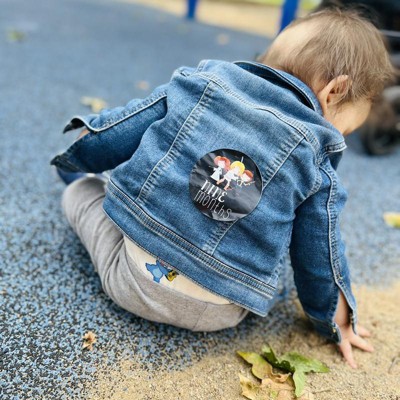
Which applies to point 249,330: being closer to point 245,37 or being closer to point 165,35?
point 165,35

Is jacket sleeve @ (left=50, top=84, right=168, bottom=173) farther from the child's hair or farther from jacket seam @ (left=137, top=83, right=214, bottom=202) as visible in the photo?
the child's hair

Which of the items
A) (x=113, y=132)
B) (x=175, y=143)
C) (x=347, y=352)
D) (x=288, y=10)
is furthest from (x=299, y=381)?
(x=288, y=10)

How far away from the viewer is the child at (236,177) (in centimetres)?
87

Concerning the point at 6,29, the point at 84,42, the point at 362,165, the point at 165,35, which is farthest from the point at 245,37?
the point at 362,165

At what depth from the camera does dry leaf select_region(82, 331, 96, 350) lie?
95 cm

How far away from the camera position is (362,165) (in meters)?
2.09

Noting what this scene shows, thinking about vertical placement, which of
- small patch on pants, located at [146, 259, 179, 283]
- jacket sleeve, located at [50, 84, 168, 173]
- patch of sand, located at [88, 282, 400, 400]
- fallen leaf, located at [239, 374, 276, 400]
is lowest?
patch of sand, located at [88, 282, 400, 400]

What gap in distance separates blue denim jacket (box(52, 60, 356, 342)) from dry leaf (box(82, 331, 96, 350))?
0.23 m

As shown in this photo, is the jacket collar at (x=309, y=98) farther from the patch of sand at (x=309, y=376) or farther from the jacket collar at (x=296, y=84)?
the patch of sand at (x=309, y=376)

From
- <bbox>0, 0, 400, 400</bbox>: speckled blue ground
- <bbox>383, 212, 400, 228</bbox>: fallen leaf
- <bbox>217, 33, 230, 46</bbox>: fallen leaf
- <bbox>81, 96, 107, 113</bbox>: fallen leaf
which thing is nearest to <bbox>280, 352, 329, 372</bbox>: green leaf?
<bbox>0, 0, 400, 400</bbox>: speckled blue ground

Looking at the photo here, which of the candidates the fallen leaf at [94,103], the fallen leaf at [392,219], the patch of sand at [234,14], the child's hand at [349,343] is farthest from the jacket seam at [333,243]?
the patch of sand at [234,14]

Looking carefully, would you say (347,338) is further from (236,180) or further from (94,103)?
(94,103)

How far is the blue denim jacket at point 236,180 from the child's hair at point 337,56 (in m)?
0.06

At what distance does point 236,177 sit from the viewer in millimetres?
865
